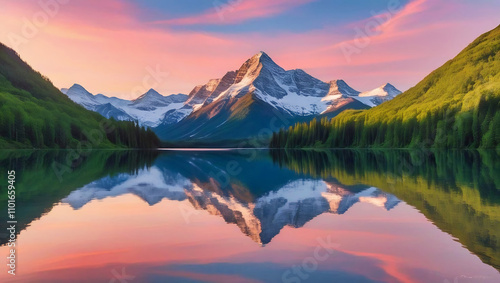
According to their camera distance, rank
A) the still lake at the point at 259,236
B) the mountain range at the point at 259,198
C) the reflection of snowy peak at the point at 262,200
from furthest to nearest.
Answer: the mountain range at the point at 259,198 < the reflection of snowy peak at the point at 262,200 < the still lake at the point at 259,236

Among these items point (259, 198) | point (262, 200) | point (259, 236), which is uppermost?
point (259, 198)

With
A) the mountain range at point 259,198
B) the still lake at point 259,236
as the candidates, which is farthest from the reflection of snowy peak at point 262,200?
the still lake at point 259,236

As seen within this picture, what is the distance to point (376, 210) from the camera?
24516 millimetres

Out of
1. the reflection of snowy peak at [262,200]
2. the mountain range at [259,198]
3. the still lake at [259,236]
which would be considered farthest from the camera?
the mountain range at [259,198]

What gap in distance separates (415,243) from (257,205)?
1220 cm

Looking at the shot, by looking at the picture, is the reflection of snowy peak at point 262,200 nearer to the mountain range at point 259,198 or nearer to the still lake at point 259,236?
the mountain range at point 259,198

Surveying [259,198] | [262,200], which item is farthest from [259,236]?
[259,198]

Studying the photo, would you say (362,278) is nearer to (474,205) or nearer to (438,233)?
(438,233)

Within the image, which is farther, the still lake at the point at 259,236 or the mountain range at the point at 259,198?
the mountain range at the point at 259,198

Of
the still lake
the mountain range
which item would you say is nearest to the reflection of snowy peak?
the mountain range

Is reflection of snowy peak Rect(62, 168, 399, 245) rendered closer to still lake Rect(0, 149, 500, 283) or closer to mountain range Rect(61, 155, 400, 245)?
mountain range Rect(61, 155, 400, 245)

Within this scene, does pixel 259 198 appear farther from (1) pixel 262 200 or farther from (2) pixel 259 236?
(2) pixel 259 236

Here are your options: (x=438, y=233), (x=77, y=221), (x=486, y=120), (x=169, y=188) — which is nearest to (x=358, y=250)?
(x=438, y=233)

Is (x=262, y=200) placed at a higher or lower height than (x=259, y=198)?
lower
